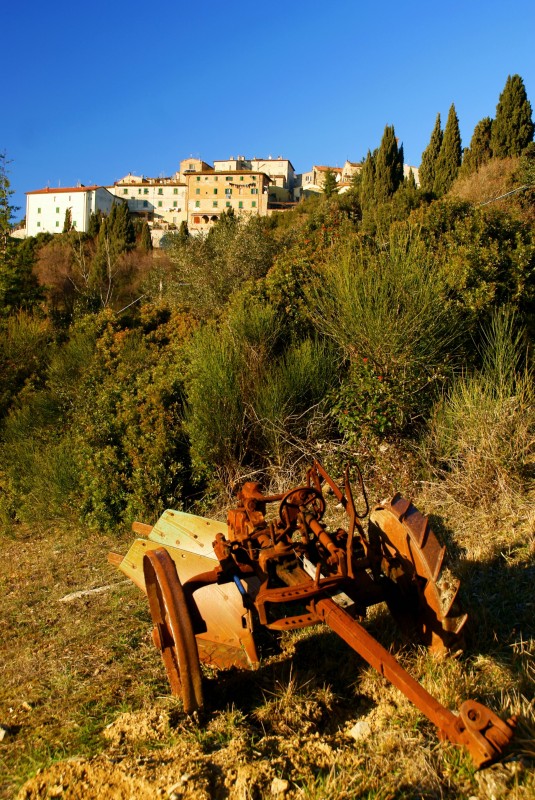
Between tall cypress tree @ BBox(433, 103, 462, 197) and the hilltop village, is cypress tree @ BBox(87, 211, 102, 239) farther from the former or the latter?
tall cypress tree @ BBox(433, 103, 462, 197)

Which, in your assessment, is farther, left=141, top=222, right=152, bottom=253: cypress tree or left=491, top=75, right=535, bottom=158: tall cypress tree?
left=141, top=222, right=152, bottom=253: cypress tree

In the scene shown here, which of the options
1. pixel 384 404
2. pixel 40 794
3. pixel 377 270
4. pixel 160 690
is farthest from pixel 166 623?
pixel 377 270

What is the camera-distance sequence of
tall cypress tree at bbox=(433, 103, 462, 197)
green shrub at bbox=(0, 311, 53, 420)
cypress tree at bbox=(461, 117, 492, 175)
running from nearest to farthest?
green shrub at bbox=(0, 311, 53, 420) → cypress tree at bbox=(461, 117, 492, 175) → tall cypress tree at bbox=(433, 103, 462, 197)

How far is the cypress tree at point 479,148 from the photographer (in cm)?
3166

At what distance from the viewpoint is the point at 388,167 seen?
38.9 meters

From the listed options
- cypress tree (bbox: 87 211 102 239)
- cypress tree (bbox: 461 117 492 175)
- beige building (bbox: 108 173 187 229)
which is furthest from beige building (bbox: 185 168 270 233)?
cypress tree (bbox: 461 117 492 175)

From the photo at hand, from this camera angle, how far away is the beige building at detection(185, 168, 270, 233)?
91375mm

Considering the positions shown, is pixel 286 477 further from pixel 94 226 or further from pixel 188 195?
pixel 188 195

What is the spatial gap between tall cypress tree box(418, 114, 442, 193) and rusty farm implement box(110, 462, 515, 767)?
36585 millimetres

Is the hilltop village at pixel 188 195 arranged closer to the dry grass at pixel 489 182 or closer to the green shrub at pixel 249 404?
the dry grass at pixel 489 182

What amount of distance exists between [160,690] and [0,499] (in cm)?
707

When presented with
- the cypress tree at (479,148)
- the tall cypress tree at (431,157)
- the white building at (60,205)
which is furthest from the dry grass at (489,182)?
the white building at (60,205)

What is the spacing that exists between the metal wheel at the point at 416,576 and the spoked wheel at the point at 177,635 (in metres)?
1.08

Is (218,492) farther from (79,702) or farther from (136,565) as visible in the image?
(79,702)
